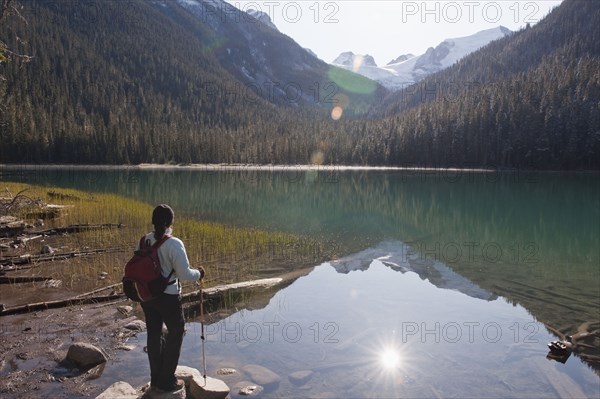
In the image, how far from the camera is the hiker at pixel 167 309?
6754 mm

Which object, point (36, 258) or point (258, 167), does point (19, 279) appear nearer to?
point (36, 258)

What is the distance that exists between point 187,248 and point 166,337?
1358cm

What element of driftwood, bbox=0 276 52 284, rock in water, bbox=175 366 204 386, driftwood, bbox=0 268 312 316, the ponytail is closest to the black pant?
rock in water, bbox=175 366 204 386

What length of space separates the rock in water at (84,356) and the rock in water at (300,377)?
3851 mm

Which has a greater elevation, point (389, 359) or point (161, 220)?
point (161, 220)

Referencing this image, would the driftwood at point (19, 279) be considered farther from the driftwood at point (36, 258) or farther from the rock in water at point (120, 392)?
the rock in water at point (120, 392)

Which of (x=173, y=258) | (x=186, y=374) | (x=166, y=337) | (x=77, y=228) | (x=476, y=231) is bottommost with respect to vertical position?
(x=476, y=231)

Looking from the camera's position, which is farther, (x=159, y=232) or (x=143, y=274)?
(x=159, y=232)

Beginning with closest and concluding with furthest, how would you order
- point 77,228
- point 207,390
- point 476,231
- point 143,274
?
1. point 143,274
2. point 207,390
3. point 77,228
4. point 476,231

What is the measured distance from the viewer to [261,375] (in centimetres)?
977

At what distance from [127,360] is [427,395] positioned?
20.2ft

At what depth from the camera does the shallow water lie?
9734 mm

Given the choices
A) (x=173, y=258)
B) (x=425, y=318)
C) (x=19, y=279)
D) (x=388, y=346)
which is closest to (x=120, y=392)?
(x=173, y=258)

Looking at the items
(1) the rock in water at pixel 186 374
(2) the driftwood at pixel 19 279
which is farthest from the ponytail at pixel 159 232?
(2) the driftwood at pixel 19 279
